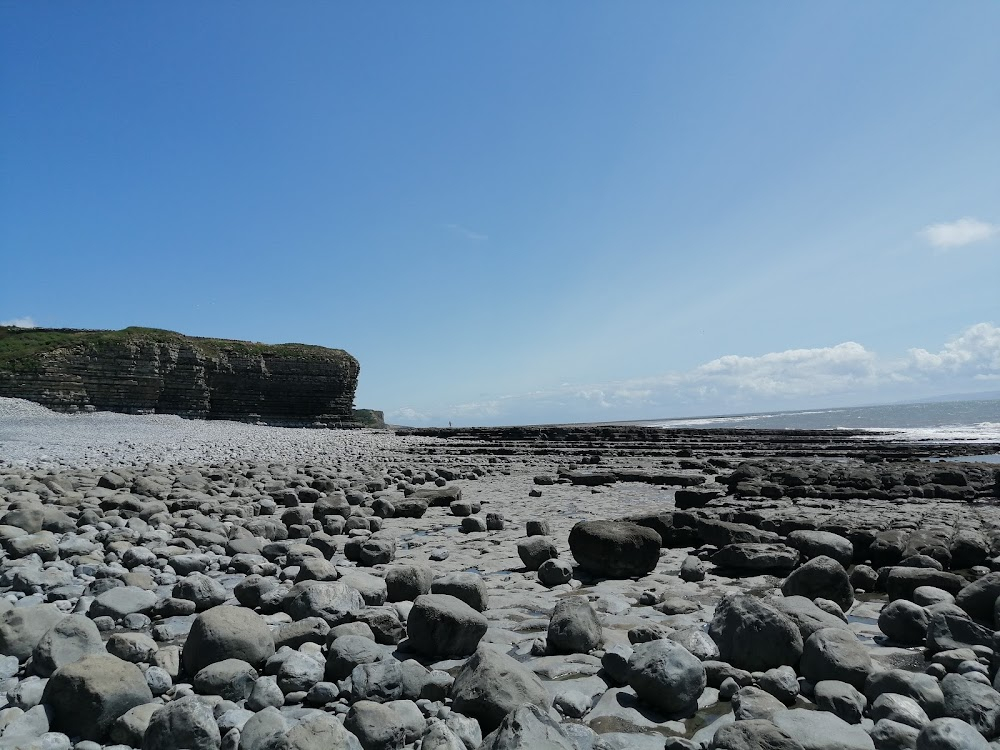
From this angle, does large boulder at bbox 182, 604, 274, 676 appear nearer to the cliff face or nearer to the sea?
the sea

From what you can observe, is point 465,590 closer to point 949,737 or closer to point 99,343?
point 949,737

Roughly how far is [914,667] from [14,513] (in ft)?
26.4

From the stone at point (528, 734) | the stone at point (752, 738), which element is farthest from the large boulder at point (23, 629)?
the stone at point (752, 738)

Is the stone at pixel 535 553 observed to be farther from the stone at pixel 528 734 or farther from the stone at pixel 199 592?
the stone at pixel 528 734

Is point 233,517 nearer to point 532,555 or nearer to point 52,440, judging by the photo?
point 532,555

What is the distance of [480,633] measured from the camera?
3.84 meters

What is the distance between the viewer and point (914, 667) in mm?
3627

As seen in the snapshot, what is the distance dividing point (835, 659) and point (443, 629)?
217 cm

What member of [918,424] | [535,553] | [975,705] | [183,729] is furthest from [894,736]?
[918,424]

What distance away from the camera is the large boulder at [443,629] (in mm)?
3723

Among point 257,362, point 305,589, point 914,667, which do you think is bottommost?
point 914,667

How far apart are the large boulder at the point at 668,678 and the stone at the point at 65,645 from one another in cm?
284

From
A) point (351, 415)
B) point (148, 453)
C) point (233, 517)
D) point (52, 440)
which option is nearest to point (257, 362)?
point (351, 415)

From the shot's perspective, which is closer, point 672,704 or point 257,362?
point 672,704
